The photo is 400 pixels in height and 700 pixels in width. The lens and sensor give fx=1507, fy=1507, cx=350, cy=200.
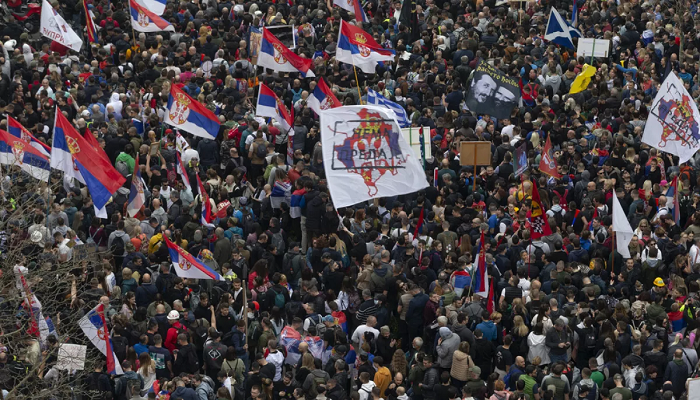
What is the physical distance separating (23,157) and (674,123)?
11488mm

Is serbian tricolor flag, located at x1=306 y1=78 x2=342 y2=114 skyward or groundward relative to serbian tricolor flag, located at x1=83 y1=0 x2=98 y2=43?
skyward

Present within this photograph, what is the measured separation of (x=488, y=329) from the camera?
22312mm

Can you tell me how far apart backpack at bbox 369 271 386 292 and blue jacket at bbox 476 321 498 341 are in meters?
1.98

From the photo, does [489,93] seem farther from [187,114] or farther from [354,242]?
[187,114]

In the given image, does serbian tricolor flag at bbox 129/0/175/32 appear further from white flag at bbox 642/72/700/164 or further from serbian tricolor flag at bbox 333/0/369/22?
white flag at bbox 642/72/700/164

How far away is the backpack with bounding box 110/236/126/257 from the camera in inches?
982

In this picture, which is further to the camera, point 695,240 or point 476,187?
point 476,187

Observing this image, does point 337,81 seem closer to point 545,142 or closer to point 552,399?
point 545,142

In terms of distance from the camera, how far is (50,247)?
24.2 metres

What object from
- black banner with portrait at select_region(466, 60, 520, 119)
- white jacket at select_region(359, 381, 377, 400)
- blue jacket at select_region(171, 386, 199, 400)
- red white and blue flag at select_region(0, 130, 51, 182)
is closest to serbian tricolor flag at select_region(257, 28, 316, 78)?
black banner with portrait at select_region(466, 60, 520, 119)

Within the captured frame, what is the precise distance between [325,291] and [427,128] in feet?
16.3

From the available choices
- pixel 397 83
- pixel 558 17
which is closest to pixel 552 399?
pixel 397 83

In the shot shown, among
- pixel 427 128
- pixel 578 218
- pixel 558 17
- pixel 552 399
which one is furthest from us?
pixel 558 17

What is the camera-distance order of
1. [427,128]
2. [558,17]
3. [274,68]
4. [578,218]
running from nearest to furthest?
[578,218], [427,128], [274,68], [558,17]
